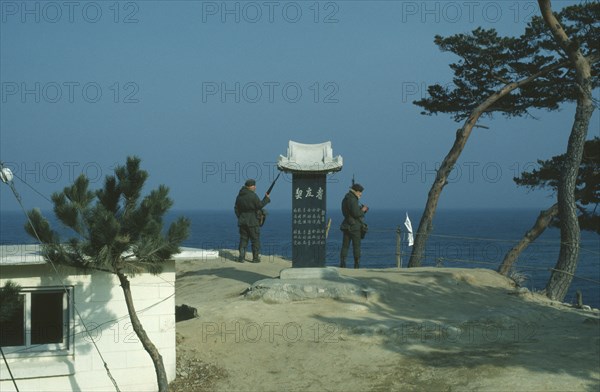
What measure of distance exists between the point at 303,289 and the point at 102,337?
193 inches

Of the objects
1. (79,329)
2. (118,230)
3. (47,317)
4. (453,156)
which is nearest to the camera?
(118,230)

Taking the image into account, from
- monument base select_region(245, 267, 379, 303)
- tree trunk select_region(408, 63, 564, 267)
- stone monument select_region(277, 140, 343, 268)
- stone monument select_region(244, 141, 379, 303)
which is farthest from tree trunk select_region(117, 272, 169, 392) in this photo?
tree trunk select_region(408, 63, 564, 267)

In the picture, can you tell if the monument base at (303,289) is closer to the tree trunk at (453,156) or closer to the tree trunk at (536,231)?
the tree trunk at (453,156)

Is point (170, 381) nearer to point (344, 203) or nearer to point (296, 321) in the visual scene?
point (296, 321)

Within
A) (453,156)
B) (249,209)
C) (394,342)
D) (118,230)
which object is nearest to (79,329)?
(118,230)

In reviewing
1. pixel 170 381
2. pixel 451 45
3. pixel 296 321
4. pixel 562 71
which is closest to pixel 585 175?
pixel 562 71

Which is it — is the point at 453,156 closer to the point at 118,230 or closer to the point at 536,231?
the point at 536,231

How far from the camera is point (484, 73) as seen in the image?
2412 centimetres

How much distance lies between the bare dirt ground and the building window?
1.91 meters

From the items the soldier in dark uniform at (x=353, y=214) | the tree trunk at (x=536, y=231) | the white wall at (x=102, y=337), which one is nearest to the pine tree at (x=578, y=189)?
the tree trunk at (x=536, y=231)

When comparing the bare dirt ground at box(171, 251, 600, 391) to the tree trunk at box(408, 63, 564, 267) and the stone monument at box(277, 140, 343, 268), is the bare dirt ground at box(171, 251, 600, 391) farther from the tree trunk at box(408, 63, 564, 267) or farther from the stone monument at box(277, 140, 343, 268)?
the tree trunk at box(408, 63, 564, 267)

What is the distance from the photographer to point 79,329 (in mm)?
12195

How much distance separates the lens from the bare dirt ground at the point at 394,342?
12.2 m

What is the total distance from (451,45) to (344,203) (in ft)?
22.1
